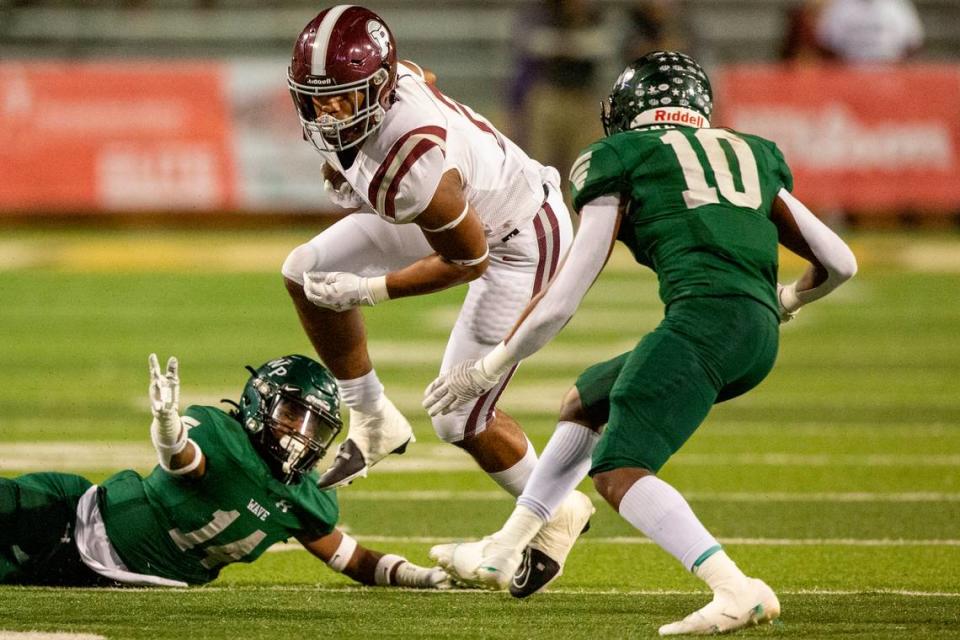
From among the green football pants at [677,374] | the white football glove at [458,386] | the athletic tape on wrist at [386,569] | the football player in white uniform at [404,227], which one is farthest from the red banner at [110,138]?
the green football pants at [677,374]

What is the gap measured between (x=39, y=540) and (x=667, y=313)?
1.76 meters

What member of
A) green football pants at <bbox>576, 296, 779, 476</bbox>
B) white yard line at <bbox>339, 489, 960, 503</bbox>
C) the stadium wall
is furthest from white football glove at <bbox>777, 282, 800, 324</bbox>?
the stadium wall

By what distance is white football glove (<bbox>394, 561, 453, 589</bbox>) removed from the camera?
4543mm

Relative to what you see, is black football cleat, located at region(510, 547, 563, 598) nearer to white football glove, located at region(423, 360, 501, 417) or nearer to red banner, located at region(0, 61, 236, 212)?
white football glove, located at region(423, 360, 501, 417)

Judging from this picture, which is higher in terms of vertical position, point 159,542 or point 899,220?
point 159,542

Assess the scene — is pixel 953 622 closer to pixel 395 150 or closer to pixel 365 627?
pixel 365 627

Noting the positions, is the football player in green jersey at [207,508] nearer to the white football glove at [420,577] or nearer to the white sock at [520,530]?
the white football glove at [420,577]

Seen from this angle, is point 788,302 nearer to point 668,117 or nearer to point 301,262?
point 668,117

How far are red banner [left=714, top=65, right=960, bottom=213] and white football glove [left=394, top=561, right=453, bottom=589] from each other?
30.5ft

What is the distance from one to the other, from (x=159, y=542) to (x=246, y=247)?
9.28m

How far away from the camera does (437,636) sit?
3812mm

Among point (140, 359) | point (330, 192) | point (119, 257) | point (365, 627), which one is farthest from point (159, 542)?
point (119, 257)

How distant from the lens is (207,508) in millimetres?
4371

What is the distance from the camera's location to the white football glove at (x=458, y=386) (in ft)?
13.5
